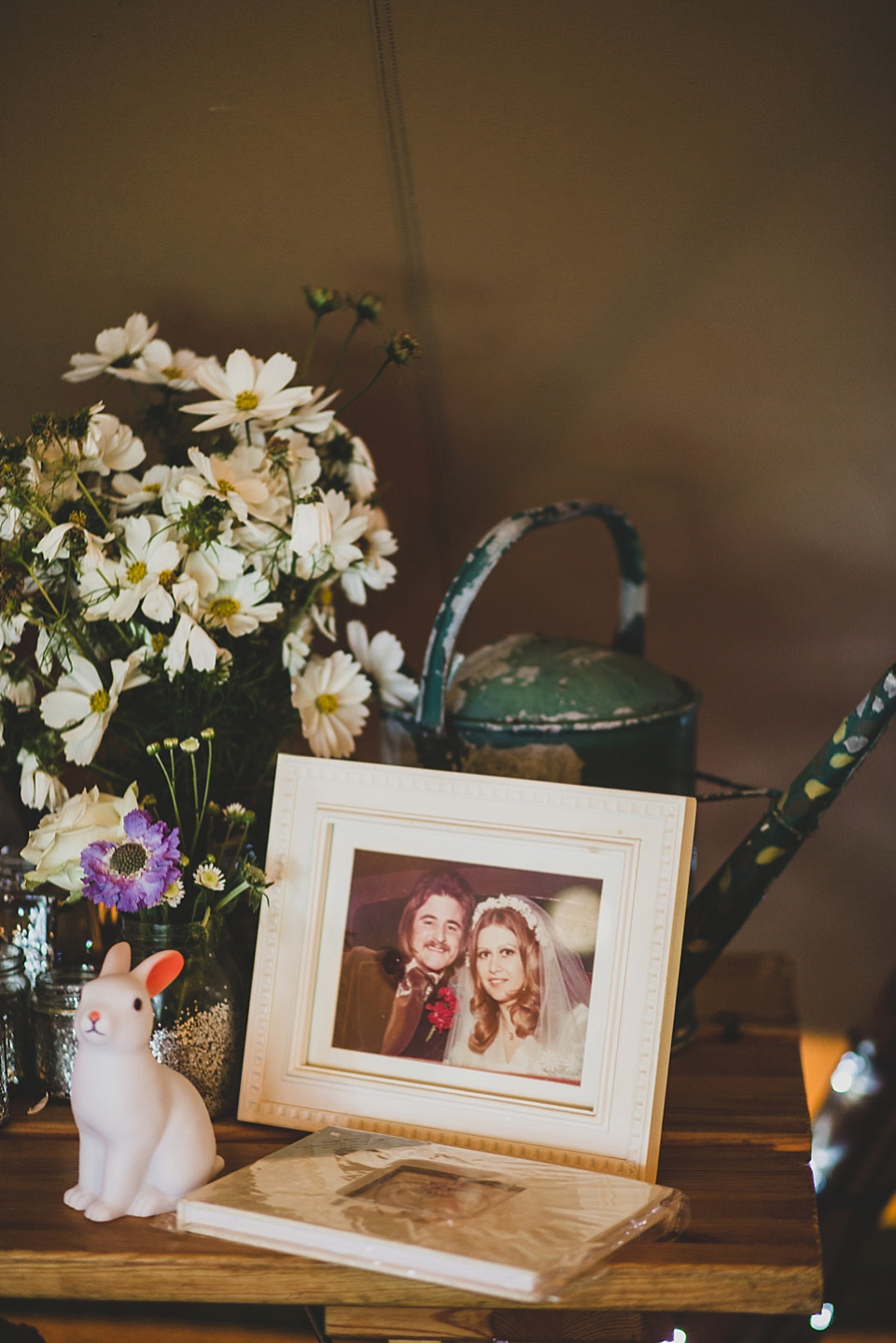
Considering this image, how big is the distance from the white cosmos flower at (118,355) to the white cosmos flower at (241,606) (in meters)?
0.22

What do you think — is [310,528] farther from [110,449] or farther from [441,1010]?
[441,1010]

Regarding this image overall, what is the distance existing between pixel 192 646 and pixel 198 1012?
0.95 feet

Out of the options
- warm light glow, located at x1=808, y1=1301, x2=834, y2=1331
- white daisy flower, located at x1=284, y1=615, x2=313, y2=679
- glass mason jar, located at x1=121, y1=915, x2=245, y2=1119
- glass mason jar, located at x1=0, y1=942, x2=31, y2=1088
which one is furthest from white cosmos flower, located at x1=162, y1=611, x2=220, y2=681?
warm light glow, located at x1=808, y1=1301, x2=834, y2=1331

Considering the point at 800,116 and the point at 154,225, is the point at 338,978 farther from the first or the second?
the point at 800,116

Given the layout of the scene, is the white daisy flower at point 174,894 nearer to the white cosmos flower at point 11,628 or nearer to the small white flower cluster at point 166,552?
the small white flower cluster at point 166,552

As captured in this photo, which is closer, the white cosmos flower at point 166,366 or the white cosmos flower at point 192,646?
the white cosmos flower at point 192,646

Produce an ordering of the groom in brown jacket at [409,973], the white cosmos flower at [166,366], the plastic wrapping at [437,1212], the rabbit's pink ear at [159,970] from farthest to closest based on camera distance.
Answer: the white cosmos flower at [166,366] < the groom in brown jacket at [409,973] < the rabbit's pink ear at [159,970] < the plastic wrapping at [437,1212]

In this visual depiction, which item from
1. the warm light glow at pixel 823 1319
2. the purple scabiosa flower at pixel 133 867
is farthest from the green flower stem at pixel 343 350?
the warm light glow at pixel 823 1319

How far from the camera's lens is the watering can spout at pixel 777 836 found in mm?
823

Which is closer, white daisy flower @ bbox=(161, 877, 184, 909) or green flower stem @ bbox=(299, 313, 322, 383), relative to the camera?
white daisy flower @ bbox=(161, 877, 184, 909)

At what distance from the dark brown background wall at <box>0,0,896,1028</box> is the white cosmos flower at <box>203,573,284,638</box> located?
0.43 m

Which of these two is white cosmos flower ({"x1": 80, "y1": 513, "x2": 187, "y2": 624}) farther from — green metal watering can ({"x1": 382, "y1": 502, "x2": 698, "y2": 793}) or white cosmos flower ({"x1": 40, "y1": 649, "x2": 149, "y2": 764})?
green metal watering can ({"x1": 382, "y1": 502, "x2": 698, "y2": 793})


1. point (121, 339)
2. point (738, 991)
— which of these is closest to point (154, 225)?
point (121, 339)

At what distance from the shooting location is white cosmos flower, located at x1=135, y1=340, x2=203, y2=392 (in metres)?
0.92
